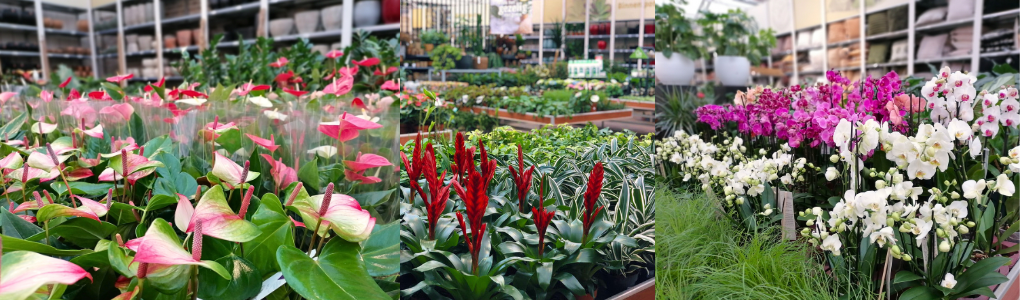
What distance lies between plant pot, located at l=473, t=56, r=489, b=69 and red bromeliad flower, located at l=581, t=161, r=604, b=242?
0.20 m

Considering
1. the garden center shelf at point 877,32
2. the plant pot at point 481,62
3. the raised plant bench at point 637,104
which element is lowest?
the raised plant bench at point 637,104

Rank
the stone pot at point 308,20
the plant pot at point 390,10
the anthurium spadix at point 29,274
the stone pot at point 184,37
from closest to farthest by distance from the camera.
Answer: the anthurium spadix at point 29,274, the plant pot at point 390,10, the stone pot at point 308,20, the stone pot at point 184,37

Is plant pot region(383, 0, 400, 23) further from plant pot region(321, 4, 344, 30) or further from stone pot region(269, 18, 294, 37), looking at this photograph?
stone pot region(269, 18, 294, 37)

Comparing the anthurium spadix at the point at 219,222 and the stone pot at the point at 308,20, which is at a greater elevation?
the stone pot at the point at 308,20

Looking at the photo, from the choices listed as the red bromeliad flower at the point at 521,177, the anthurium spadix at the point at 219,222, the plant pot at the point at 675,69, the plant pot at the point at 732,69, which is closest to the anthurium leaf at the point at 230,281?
the anthurium spadix at the point at 219,222

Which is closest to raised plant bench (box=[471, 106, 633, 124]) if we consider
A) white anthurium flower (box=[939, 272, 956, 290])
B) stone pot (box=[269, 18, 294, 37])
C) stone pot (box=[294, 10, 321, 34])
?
white anthurium flower (box=[939, 272, 956, 290])

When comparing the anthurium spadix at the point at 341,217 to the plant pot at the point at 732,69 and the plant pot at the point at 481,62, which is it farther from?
the plant pot at the point at 732,69

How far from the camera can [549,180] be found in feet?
2.59

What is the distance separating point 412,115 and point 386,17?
483cm

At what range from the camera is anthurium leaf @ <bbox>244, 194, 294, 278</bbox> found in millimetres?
435

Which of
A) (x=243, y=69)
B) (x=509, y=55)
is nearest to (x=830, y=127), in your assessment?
(x=509, y=55)

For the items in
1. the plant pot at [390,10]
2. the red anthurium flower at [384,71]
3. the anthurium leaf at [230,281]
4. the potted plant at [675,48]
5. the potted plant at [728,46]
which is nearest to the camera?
the anthurium leaf at [230,281]

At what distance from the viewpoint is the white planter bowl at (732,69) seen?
387 cm

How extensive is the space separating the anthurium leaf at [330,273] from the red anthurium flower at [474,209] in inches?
9.4
